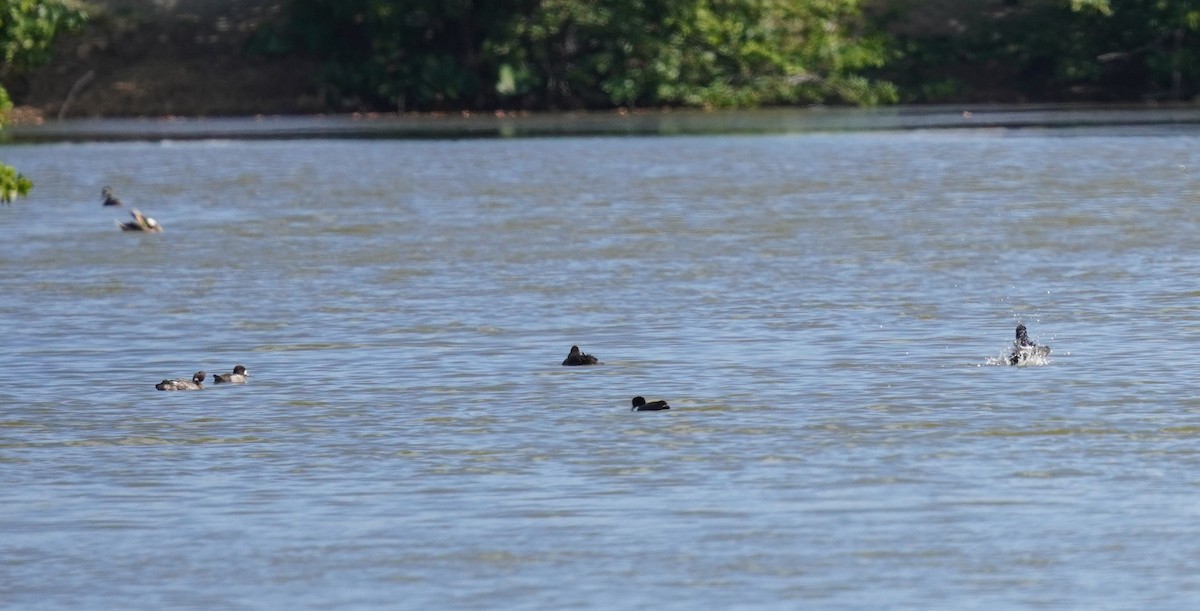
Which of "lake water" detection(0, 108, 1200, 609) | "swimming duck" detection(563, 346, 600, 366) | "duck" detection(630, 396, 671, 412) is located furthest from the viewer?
"swimming duck" detection(563, 346, 600, 366)

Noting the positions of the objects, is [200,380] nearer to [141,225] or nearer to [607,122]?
[141,225]

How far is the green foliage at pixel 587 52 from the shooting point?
2724 inches

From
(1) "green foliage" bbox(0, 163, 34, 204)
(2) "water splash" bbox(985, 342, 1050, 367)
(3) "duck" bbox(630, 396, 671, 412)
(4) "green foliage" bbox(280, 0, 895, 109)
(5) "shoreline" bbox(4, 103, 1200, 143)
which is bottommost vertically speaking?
(5) "shoreline" bbox(4, 103, 1200, 143)

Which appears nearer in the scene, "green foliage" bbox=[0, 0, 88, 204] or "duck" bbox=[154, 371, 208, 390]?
"duck" bbox=[154, 371, 208, 390]

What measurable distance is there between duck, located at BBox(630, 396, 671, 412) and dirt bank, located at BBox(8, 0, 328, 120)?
59.8 metres

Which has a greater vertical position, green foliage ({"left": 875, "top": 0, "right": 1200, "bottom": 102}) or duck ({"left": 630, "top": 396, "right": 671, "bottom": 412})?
duck ({"left": 630, "top": 396, "right": 671, "bottom": 412})

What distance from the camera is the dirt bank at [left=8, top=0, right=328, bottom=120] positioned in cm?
7506

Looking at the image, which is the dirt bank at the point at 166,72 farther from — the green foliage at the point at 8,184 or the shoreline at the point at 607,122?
the green foliage at the point at 8,184

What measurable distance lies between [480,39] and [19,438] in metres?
58.4

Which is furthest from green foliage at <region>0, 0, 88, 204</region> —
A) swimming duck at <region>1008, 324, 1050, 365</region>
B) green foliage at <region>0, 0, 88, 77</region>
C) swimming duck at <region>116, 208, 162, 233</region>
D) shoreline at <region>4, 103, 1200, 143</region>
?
swimming duck at <region>1008, 324, 1050, 365</region>

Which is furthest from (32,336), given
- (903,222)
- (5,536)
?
(903,222)

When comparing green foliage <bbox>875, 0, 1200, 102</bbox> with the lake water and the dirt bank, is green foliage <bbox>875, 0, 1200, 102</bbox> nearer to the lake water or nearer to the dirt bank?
the dirt bank

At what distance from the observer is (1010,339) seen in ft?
61.7

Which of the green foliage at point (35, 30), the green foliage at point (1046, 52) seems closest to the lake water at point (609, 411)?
the green foliage at point (35, 30)
